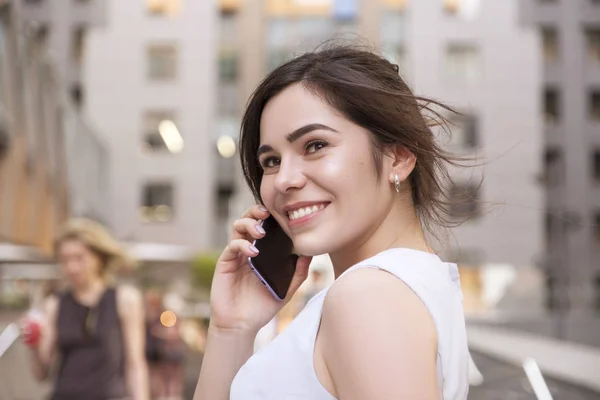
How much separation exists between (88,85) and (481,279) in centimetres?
1582

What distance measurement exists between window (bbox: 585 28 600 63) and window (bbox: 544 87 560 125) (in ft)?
6.28

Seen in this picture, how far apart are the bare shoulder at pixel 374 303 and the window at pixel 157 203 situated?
30277 millimetres

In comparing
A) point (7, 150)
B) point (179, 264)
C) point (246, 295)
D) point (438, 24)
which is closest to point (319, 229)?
point (246, 295)

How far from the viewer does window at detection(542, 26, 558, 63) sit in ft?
114

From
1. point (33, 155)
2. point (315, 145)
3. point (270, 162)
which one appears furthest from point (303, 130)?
point (33, 155)

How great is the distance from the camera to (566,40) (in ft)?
113

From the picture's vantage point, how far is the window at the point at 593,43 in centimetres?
3462

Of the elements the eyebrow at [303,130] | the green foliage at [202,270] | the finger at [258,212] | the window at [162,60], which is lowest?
the green foliage at [202,270]

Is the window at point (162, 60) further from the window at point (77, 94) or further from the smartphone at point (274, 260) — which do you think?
the smartphone at point (274, 260)

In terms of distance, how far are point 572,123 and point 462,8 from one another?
19.8ft

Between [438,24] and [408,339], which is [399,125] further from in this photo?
[438,24]

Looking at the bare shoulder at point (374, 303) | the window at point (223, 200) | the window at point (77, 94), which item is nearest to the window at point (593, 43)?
the window at point (223, 200)

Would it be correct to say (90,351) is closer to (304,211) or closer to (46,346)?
(46,346)

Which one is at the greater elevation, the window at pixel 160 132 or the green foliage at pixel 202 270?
the window at pixel 160 132
